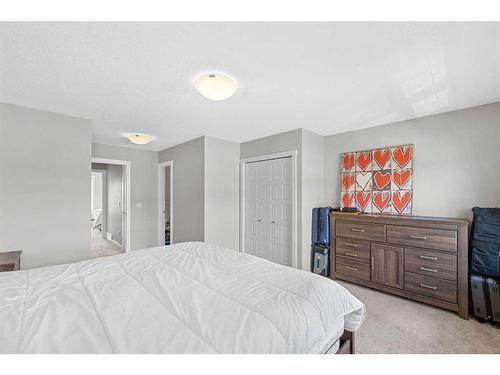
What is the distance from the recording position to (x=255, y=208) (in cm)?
405

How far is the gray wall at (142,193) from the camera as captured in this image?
4539mm

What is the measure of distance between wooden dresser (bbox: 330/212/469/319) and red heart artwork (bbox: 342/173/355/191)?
54 cm

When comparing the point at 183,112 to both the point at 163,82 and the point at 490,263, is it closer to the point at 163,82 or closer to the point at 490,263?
the point at 163,82

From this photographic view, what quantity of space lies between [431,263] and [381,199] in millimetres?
967

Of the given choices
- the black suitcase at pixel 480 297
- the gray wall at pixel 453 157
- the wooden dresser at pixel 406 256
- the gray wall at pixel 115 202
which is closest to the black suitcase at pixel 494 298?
the black suitcase at pixel 480 297

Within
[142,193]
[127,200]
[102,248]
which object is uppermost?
[142,193]

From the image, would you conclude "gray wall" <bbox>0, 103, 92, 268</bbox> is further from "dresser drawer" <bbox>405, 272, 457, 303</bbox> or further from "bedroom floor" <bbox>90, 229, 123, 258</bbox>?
"dresser drawer" <bbox>405, 272, 457, 303</bbox>

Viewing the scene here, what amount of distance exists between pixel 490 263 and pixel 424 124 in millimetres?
1678

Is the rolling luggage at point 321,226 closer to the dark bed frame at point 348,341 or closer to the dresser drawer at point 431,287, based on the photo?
the dresser drawer at point 431,287

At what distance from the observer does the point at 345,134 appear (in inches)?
139

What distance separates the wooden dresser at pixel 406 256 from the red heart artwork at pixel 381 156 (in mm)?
801

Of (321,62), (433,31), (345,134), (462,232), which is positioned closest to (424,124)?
(345,134)

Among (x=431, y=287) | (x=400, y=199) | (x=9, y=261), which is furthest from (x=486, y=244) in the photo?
(x=9, y=261)

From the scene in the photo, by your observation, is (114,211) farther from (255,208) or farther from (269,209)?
(269,209)
